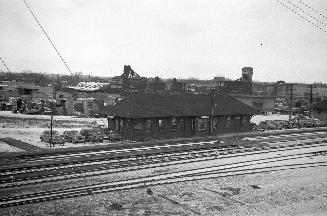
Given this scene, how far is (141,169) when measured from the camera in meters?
22.2

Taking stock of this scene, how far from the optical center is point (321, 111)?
6456cm

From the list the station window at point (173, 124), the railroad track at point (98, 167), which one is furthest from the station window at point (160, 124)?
the railroad track at point (98, 167)

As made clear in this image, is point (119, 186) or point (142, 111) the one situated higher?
point (142, 111)

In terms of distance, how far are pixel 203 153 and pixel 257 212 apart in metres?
11.3

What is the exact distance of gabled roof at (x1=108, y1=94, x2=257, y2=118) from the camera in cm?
3691

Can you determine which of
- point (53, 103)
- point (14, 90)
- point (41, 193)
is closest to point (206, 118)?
point (41, 193)

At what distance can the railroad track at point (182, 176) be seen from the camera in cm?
1657

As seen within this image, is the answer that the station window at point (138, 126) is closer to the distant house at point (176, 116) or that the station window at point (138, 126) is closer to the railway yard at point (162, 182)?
the distant house at point (176, 116)

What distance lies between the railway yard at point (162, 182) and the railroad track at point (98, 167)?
0.05 metres

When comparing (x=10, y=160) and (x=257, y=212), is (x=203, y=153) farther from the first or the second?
(x=10, y=160)

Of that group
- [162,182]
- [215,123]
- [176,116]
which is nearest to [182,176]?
[162,182]

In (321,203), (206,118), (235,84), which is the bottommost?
(321,203)

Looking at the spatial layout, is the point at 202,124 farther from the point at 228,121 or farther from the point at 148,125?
the point at 148,125

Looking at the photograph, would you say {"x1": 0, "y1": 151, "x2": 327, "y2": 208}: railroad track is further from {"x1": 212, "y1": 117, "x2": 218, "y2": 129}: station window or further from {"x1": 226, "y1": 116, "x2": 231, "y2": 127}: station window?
{"x1": 226, "y1": 116, "x2": 231, "y2": 127}: station window
